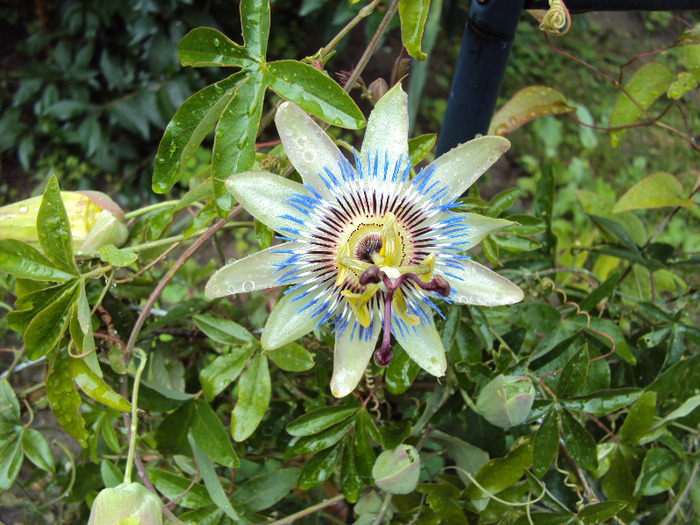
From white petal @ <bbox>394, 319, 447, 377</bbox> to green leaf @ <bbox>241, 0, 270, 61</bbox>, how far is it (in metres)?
0.41

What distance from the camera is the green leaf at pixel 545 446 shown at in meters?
0.89

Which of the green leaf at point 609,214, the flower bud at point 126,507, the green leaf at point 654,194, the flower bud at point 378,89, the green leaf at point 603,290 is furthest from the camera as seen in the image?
the green leaf at point 609,214

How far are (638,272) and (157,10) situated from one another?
2351 mm

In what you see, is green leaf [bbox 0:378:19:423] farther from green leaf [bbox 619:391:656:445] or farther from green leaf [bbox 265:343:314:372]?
green leaf [bbox 619:391:656:445]

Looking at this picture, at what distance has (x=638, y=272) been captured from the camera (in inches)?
56.0

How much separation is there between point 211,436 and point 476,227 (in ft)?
1.67

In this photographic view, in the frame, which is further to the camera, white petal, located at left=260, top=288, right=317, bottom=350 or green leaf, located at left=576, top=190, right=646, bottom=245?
green leaf, located at left=576, top=190, right=646, bottom=245

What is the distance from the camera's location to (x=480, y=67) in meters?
0.97

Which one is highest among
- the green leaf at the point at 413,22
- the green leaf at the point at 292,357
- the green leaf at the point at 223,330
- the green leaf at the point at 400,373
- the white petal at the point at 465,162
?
the green leaf at the point at 413,22

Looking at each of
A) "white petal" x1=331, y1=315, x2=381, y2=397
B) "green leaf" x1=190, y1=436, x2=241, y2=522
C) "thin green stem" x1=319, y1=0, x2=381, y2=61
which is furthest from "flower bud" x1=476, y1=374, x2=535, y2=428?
"thin green stem" x1=319, y1=0, x2=381, y2=61

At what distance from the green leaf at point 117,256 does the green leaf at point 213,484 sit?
1.05 ft

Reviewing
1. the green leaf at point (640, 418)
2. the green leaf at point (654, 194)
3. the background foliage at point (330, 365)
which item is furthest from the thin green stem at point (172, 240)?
the green leaf at point (654, 194)

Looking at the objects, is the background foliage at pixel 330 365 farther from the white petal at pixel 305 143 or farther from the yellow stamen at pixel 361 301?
the yellow stamen at pixel 361 301

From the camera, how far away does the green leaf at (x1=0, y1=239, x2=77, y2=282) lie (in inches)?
33.2
